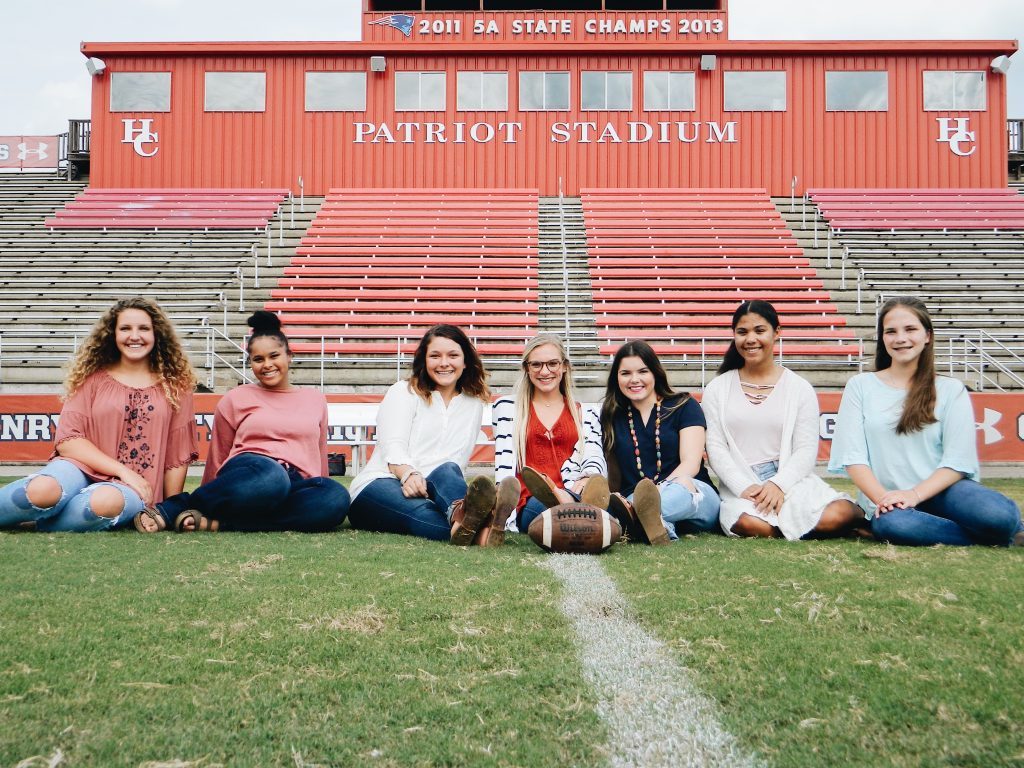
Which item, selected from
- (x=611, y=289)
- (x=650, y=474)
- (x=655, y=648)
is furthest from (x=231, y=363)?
(x=655, y=648)

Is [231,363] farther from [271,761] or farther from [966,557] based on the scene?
[271,761]

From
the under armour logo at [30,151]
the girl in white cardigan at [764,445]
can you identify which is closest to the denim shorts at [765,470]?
the girl in white cardigan at [764,445]

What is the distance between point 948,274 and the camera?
47.2 ft

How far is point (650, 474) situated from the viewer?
179 inches

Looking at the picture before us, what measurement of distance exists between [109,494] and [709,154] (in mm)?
16263

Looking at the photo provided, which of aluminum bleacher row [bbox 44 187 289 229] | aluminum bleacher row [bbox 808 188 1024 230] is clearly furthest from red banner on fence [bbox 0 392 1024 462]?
aluminum bleacher row [bbox 44 187 289 229]

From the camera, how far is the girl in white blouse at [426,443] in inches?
171

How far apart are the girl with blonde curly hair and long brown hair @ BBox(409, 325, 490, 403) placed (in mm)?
1250

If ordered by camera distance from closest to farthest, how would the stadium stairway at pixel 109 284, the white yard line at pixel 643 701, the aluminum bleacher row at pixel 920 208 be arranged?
the white yard line at pixel 643 701
the stadium stairway at pixel 109 284
the aluminum bleacher row at pixel 920 208

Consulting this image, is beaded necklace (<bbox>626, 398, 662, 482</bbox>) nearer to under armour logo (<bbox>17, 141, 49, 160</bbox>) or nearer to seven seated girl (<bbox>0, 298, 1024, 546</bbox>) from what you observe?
seven seated girl (<bbox>0, 298, 1024, 546</bbox>)

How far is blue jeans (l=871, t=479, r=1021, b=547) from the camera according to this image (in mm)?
3910

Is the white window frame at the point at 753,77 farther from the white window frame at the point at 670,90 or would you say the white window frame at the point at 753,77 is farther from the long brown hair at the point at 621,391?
the long brown hair at the point at 621,391

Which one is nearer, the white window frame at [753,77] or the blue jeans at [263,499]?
the blue jeans at [263,499]

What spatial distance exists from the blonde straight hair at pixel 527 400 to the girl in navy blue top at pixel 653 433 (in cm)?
23
